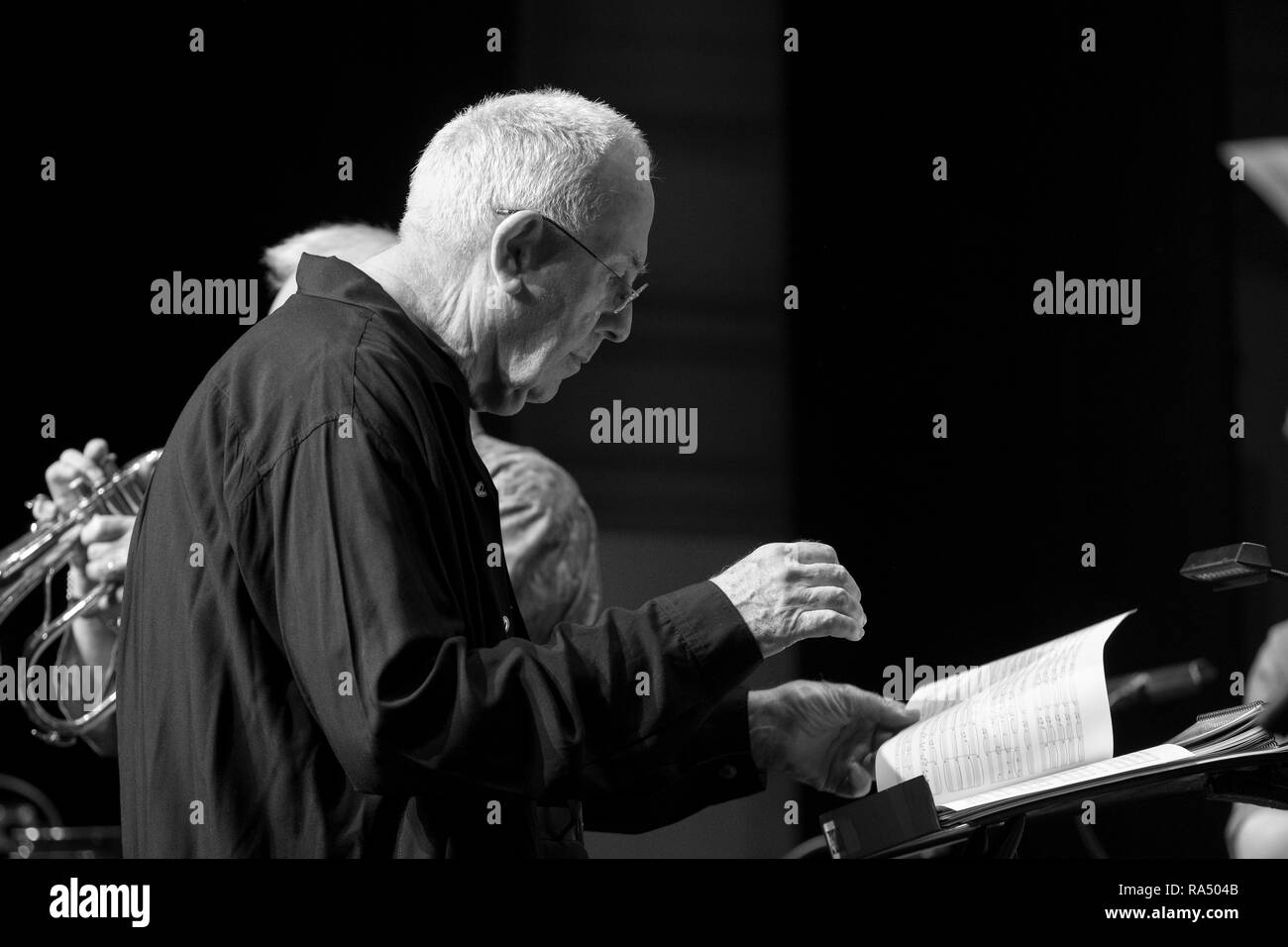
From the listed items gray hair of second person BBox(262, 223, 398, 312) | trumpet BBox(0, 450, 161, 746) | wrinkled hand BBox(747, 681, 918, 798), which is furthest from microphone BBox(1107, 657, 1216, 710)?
trumpet BBox(0, 450, 161, 746)

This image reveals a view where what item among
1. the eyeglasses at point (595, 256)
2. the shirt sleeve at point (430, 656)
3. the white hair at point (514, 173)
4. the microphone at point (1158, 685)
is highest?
the white hair at point (514, 173)

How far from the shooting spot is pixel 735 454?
3.30 metres

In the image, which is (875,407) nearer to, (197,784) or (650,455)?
(650,455)

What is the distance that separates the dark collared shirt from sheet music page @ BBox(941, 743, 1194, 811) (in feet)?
0.85

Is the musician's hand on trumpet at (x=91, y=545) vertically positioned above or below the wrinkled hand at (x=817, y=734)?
above

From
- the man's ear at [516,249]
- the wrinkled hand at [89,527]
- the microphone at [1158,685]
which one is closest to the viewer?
the microphone at [1158,685]

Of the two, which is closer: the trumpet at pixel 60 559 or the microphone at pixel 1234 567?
the microphone at pixel 1234 567

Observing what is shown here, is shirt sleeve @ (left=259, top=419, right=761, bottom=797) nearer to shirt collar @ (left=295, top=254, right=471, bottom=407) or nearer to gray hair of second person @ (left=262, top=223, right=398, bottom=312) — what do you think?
shirt collar @ (left=295, top=254, right=471, bottom=407)

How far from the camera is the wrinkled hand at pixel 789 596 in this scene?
4.64 ft

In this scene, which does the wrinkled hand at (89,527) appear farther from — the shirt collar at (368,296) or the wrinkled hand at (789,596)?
the wrinkled hand at (789,596)

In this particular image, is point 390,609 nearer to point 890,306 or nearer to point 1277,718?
point 1277,718

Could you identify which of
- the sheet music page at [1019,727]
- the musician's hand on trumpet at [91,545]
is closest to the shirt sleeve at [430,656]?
the sheet music page at [1019,727]

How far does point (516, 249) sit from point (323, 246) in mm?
1200

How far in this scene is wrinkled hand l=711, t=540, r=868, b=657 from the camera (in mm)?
1414
